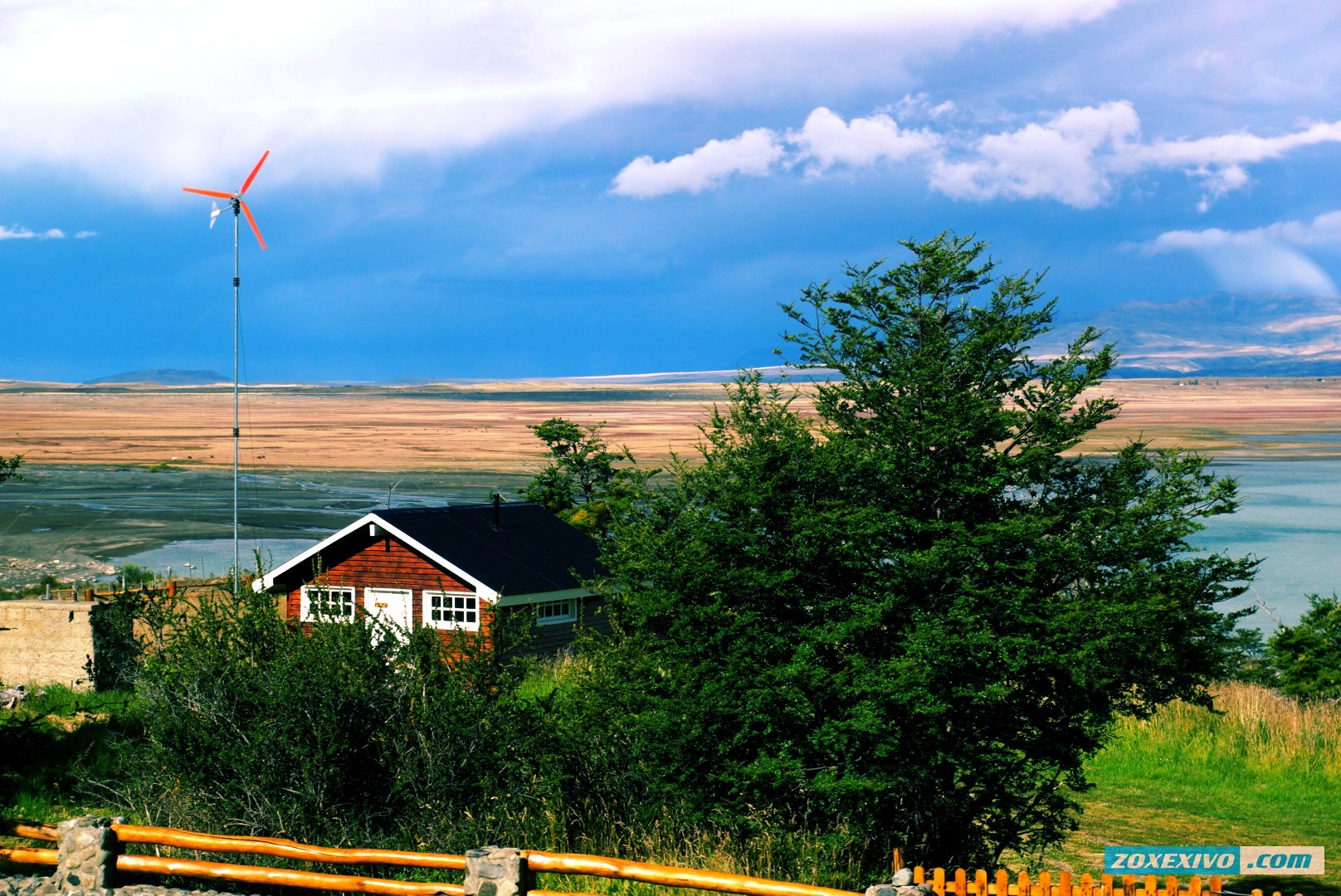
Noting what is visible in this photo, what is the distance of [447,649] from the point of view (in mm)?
14359

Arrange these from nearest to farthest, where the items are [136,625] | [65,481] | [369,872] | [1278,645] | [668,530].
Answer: [369,872] → [668,530] → [1278,645] → [136,625] → [65,481]

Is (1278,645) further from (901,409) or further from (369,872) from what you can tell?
(369,872)

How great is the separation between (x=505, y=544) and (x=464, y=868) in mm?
25852

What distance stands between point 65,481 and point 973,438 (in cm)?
9598

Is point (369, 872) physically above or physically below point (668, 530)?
below

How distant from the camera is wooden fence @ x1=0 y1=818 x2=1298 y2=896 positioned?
32.9ft

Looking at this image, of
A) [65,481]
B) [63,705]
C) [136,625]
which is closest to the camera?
[63,705]

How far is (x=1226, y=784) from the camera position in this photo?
75.9 feet

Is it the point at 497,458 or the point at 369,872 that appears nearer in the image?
the point at 369,872

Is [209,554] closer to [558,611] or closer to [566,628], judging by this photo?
[558,611]


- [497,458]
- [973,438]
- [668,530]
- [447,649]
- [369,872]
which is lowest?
[369,872]

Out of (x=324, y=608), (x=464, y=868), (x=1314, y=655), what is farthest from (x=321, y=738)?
(x=1314, y=655)

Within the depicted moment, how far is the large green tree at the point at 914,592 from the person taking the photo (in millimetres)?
12805

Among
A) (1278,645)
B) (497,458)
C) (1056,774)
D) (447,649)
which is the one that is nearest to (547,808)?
(447,649)
